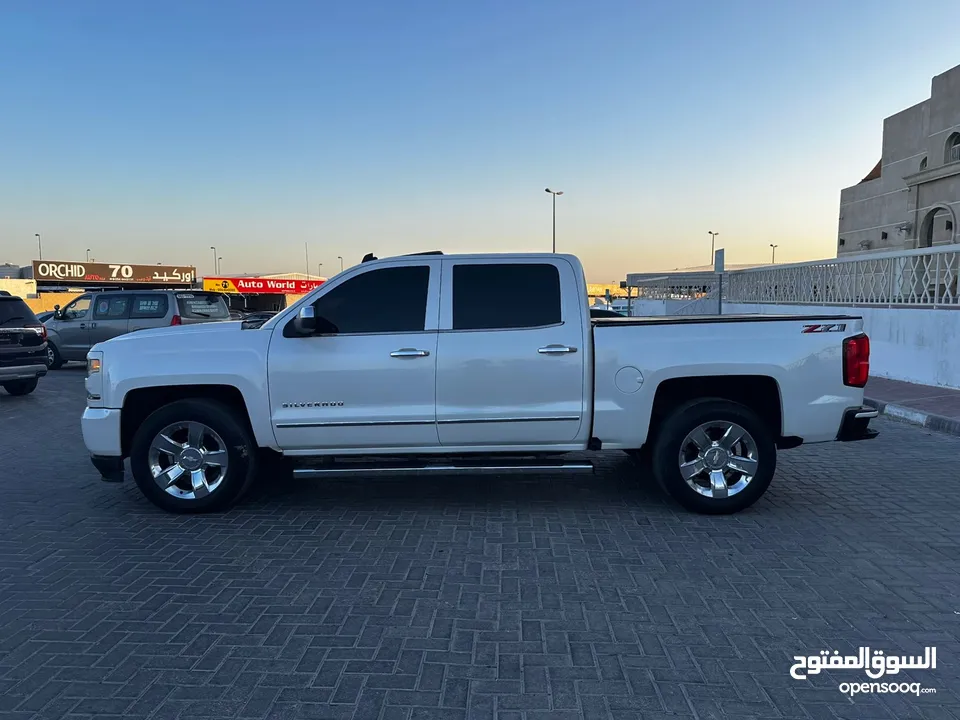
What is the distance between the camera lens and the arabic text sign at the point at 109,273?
52.8 metres

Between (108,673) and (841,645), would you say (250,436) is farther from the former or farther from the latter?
(841,645)

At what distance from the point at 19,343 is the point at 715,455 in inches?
458

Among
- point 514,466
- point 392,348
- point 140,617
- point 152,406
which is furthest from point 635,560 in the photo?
point 152,406

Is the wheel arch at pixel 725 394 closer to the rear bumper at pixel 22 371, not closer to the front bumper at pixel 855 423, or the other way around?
the front bumper at pixel 855 423

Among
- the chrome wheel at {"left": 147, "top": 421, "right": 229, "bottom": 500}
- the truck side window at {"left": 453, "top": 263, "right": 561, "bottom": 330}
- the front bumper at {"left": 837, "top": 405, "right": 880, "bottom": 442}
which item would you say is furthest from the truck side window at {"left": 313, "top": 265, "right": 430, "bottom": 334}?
the front bumper at {"left": 837, "top": 405, "right": 880, "bottom": 442}

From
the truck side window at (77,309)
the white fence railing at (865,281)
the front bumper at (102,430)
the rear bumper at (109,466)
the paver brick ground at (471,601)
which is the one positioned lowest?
the paver brick ground at (471,601)

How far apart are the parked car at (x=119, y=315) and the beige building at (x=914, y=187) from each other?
29.8 m

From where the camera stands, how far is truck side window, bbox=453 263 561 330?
507cm

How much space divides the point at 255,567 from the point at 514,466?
6.55ft

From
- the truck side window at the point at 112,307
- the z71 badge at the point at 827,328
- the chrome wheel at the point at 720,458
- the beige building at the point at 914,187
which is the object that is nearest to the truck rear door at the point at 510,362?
the chrome wheel at the point at 720,458

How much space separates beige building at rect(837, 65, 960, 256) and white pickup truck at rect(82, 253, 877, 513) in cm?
2912

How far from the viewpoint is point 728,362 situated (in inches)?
194

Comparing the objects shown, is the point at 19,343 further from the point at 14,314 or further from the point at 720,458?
the point at 720,458

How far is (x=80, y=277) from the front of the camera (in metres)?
54.4
